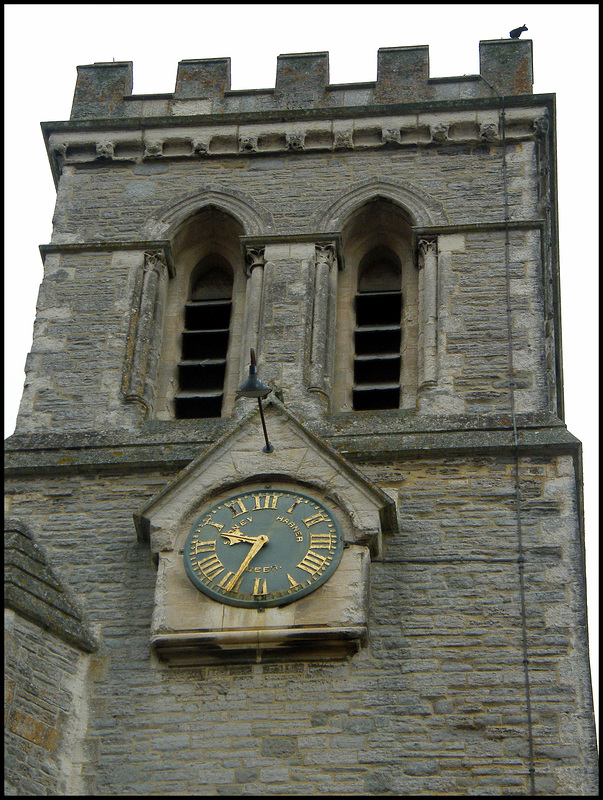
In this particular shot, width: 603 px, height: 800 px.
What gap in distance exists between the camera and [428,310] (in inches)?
658

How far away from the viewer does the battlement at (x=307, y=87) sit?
19156 millimetres

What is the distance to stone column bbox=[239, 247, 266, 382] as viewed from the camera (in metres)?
16.6

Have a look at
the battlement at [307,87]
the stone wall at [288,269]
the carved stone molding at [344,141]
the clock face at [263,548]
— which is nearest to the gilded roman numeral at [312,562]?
the clock face at [263,548]

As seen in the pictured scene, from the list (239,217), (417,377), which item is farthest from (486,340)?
(239,217)

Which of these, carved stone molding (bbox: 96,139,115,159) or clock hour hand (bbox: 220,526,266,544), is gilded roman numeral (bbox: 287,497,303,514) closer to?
clock hour hand (bbox: 220,526,266,544)

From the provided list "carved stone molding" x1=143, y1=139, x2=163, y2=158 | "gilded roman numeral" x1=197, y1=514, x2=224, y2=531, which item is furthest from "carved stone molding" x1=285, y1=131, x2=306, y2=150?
"gilded roman numeral" x1=197, y1=514, x2=224, y2=531

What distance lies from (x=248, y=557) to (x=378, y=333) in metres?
3.77

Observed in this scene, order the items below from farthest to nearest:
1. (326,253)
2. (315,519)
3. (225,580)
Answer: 1. (326,253)
2. (315,519)
3. (225,580)

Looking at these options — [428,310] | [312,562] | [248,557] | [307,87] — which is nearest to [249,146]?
[307,87]

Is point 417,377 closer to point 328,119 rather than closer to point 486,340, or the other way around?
point 486,340

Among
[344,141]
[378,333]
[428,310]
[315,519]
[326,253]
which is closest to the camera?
[315,519]

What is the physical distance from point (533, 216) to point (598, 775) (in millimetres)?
6527

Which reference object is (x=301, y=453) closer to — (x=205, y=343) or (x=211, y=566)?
(x=211, y=566)

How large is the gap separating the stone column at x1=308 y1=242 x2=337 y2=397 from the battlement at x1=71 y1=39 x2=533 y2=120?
2.25 metres
